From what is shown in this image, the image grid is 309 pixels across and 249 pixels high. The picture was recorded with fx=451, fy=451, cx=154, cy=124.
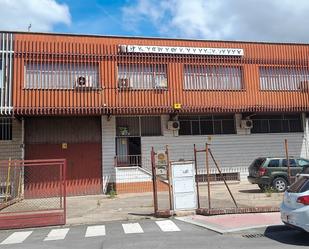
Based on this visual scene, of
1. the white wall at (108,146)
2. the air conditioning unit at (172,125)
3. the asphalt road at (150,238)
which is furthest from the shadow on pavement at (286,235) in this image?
the air conditioning unit at (172,125)

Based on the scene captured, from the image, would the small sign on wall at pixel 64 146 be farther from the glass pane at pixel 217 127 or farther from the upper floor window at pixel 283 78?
the upper floor window at pixel 283 78

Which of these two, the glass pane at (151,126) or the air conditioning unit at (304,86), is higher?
the air conditioning unit at (304,86)

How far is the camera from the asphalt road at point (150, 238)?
387 inches

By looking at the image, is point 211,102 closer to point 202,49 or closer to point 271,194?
point 202,49

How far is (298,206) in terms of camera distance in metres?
9.75

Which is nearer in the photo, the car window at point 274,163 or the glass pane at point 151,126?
the car window at point 274,163

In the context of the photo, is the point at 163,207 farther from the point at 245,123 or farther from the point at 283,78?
the point at 283,78

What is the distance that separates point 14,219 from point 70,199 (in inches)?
331

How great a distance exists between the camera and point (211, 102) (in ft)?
83.2

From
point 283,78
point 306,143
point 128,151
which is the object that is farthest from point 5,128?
point 306,143

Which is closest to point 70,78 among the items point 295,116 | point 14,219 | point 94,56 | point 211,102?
point 94,56

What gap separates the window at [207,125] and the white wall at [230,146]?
35cm

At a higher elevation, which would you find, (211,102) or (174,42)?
(174,42)

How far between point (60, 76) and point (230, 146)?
10.5 metres
